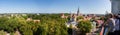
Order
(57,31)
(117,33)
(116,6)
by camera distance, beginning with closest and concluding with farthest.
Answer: (117,33) → (116,6) → (57,31)

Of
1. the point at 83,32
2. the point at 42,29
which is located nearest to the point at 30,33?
the point at 42,29

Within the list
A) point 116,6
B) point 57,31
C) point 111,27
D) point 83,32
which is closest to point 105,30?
point 111,27

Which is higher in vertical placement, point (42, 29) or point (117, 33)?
point (117, 33)

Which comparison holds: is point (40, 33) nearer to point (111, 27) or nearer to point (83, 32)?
point (83, 32)

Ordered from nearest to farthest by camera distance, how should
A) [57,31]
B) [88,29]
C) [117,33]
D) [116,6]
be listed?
[117,33] → [116,6] → [57,31] → [88,29]

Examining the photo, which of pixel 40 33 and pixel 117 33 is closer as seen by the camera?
pixel 117 33

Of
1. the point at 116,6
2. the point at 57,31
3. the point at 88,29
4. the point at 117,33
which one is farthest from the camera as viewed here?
the point at 88,29

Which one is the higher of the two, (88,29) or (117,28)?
(117,28)

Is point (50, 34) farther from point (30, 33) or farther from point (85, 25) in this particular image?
point (85, 25)

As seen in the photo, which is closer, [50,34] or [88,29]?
[50,34]
